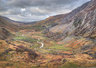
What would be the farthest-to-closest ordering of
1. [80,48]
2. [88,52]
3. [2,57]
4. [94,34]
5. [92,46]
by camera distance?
[94,34], [80,48], [92,46], [88,52], [2,57]

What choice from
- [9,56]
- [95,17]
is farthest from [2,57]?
[95,17]

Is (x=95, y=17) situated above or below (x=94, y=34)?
above

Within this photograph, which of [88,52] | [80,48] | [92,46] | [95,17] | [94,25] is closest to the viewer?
[88,52]

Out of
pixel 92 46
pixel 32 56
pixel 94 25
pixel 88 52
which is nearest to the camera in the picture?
pixel 32 56

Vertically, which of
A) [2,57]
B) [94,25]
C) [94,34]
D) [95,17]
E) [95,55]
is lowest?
[95,55]

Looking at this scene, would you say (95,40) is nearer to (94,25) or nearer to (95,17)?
(94,25)

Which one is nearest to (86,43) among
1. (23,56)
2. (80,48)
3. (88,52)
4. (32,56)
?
(80,48)

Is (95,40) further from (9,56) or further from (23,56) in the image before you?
(9,56)

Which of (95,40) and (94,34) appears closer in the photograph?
(95,40)

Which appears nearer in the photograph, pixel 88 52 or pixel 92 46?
pixel 88 52
